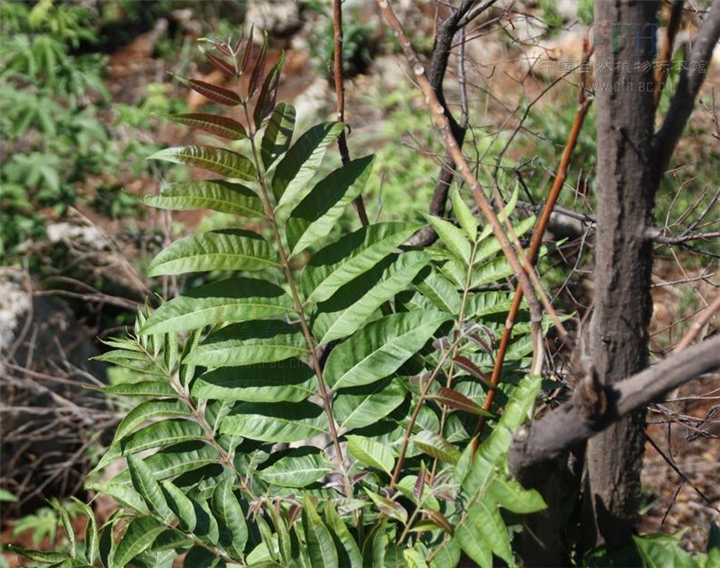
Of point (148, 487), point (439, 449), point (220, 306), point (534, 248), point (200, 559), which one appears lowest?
point (200, 559)

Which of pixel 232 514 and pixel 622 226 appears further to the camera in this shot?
pixel 232 514

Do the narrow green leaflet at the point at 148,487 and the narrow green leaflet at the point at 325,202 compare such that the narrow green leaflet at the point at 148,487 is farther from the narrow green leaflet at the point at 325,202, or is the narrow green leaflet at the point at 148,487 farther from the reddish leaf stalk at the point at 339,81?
the reddish leaf stalk at the point at 339,81

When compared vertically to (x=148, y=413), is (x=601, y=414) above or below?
above

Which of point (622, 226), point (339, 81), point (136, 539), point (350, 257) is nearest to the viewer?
point (622, 226)

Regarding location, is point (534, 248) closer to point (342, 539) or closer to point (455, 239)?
point (455, 239)

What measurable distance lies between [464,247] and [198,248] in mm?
510

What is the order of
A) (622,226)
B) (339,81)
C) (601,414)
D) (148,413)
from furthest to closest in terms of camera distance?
1. (339,81)
2. (148,413)
3. (622,226)
4. (601,414)

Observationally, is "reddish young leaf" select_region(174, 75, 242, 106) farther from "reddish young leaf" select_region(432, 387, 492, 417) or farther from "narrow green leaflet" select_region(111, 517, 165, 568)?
"narrow green leaflet" select_region(111, 517, 165, 568)

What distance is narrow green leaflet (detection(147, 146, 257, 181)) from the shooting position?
4.59ft

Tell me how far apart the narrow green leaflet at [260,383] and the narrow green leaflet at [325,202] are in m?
0.22

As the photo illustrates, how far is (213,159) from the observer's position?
1431 millimetres

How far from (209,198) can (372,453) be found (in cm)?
52

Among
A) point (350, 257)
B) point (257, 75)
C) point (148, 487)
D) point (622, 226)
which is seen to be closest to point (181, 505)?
point (148, 487)

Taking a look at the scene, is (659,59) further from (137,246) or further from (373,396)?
(137,246)
